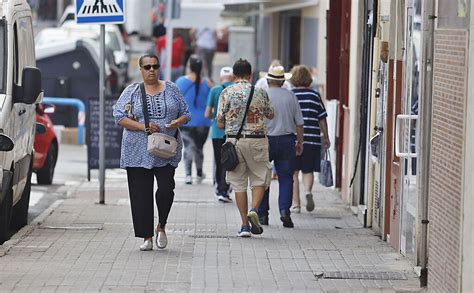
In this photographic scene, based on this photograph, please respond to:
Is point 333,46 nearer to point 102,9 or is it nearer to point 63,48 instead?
point 102,9

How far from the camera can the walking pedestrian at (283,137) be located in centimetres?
1371

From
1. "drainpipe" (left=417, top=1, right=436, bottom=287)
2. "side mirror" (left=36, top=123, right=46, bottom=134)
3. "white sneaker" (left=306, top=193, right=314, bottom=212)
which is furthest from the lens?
"side mirror" (left=36, top=123, right=46, bottom=134)

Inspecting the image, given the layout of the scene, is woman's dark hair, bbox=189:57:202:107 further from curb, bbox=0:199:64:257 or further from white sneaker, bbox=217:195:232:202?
curb, bbox=0:199:64:257

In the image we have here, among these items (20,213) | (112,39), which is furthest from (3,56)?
(112,39)

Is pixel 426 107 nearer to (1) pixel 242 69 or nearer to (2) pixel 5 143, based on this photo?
(1) pixel 242 69

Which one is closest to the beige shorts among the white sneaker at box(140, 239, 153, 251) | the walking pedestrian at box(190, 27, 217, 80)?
the white sneaker at box(140, 239, 153, 251)

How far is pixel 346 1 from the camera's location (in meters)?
16.7

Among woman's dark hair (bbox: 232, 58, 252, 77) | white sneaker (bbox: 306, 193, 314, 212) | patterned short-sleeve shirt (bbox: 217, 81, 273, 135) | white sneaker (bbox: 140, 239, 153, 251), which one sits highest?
woman's dark hair (bbox: 232, 58, 252, 77)

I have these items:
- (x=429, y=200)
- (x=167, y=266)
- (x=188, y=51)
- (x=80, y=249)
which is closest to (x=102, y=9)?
(x=80, y=249)

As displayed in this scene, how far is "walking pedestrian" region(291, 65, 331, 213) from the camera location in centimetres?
1512

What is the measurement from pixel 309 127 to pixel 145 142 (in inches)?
161

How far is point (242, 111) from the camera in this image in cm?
1265

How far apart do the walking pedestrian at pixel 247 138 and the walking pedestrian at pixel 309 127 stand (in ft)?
7.60

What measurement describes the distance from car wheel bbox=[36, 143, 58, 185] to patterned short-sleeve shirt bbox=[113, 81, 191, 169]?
7.15 m
